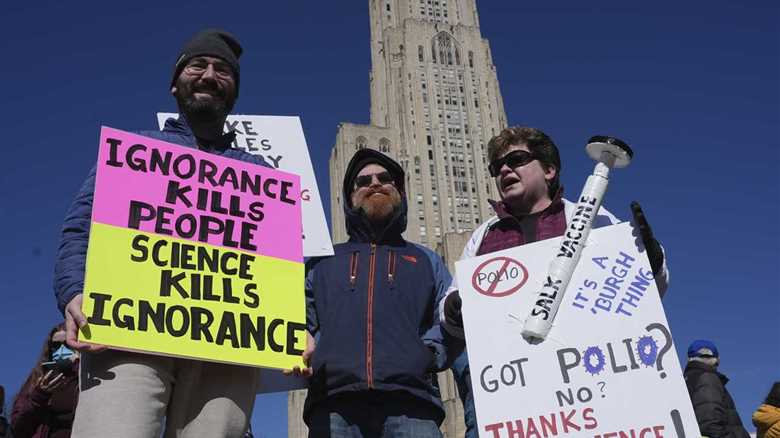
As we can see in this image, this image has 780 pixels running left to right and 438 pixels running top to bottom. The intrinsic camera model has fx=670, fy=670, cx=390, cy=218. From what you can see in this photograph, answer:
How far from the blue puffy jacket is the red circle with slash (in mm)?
581

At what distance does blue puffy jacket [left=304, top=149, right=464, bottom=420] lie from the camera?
13.2 ft

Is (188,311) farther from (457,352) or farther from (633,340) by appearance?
(633,340)

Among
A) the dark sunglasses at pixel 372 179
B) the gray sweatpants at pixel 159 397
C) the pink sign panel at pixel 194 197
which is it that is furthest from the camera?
the dark sunglasses at pixel 372 179

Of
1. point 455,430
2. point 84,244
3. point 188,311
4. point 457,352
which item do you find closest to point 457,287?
point 457,352

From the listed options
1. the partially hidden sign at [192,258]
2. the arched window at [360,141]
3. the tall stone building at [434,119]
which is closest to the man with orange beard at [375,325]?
the partially hidden sign at [192,258]

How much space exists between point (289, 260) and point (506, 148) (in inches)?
67.5

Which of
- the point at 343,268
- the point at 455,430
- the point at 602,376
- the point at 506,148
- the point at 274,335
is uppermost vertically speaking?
the point at 455,430

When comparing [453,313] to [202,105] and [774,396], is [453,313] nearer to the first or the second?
[202,105]

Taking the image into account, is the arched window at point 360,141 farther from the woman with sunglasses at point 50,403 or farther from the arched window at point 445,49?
the woman with sunglasses at point 50,403

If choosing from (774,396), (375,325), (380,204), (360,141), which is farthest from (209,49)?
(360,141)

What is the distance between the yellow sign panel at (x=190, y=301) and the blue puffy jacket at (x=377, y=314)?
52cm

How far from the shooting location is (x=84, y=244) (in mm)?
3545

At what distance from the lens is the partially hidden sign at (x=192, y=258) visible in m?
3.30

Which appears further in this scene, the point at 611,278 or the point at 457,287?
the point at 457,287
